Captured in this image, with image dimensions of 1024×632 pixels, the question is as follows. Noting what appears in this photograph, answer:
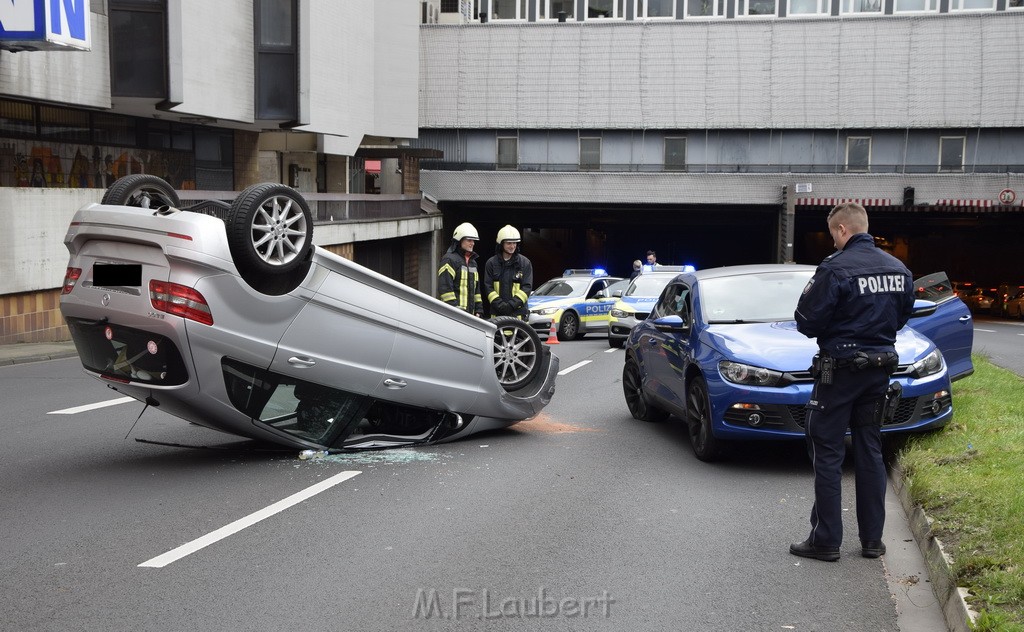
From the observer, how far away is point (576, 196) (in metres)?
47.3

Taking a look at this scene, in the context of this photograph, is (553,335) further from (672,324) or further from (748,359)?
(748,359)

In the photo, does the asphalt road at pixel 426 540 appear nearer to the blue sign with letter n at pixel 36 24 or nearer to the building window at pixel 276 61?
the blue sign with letter n at pixel 36 24

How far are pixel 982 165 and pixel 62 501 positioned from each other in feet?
149

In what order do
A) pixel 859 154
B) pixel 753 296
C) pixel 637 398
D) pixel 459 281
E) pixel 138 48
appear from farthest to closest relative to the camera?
pixel 859 154 → pixel 138 48 → pixel 637 398 → pixel 459 281 → pixel 753 296

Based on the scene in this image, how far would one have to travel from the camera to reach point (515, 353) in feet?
31.9

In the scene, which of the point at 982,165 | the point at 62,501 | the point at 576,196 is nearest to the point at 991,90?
the point at 982,165

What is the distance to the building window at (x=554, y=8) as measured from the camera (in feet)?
165

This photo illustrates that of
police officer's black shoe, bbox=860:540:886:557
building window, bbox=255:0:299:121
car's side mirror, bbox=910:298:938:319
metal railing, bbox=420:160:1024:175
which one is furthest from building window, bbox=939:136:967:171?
police officer's black shoe, bbox=860:540:886:557

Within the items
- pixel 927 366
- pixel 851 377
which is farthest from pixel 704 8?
pixel 851 377

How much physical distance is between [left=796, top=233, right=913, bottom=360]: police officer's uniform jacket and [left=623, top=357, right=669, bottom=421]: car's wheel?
15.5 ft

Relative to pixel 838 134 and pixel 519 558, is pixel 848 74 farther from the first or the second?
pixel 519 558

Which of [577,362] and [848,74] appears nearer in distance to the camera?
[577,362]

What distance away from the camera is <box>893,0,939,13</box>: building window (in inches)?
1837

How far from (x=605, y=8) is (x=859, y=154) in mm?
13594
